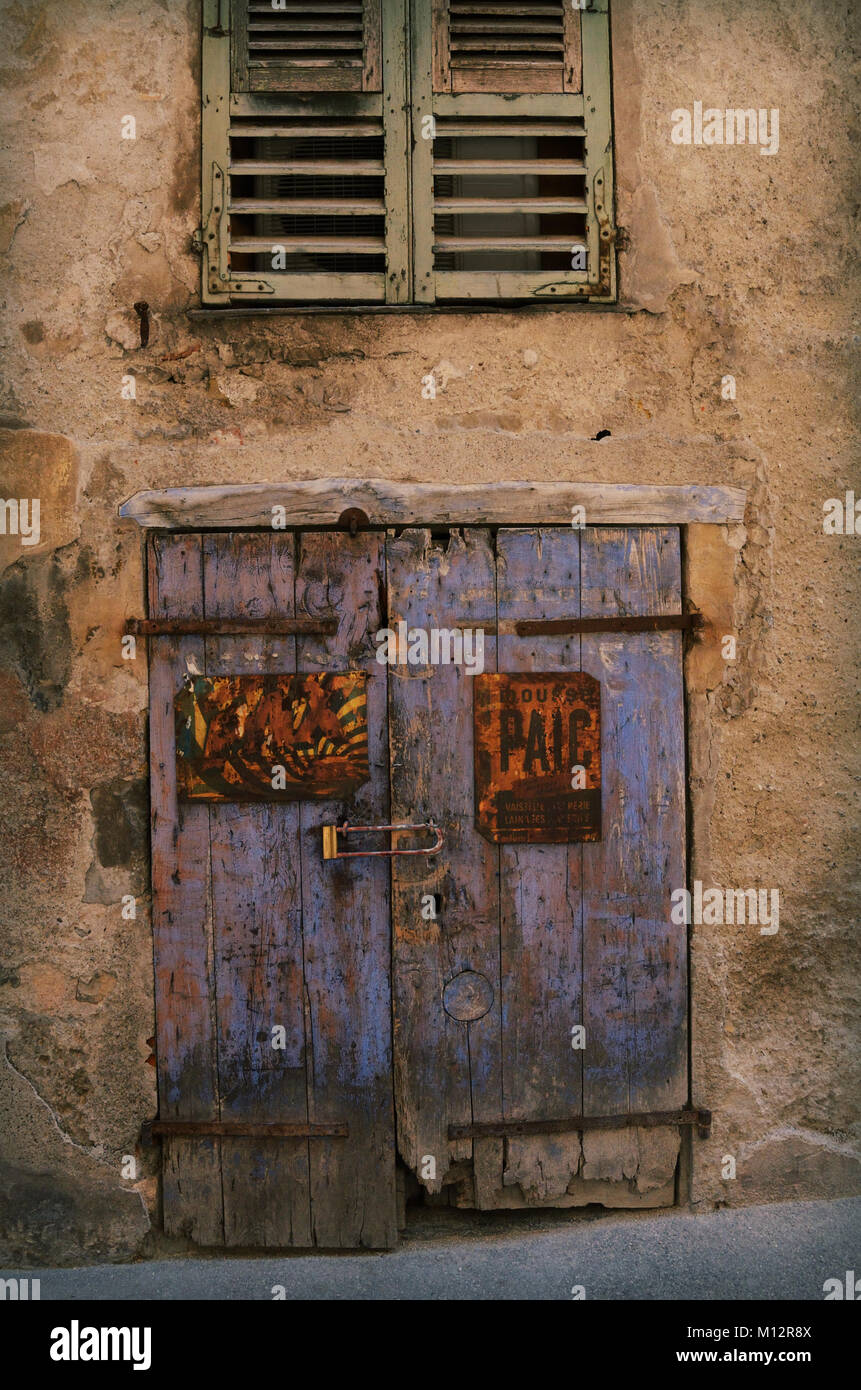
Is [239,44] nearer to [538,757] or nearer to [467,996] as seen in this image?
[538,757]

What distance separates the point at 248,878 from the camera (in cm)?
320

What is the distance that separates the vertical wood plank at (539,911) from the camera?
3.23 meters

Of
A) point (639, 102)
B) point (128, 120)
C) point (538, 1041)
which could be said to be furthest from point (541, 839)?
point (128, 120)

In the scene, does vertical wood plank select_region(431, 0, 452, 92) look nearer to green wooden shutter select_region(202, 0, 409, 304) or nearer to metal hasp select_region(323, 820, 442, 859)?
green wooden shutter select_region(202, 0, 409, 304)

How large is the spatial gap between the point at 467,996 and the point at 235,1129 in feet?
2.68

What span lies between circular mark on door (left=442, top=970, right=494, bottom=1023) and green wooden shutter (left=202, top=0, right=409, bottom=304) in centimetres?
213

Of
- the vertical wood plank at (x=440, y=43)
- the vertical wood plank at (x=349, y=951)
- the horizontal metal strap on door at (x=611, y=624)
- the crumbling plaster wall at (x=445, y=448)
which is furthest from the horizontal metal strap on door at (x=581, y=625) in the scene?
the vertical wood plank at (x=440, y=43)

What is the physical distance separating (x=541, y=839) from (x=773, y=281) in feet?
6.28

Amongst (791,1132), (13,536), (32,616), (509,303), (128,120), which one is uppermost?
(128,120)

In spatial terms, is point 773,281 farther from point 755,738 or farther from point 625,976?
point 625,976

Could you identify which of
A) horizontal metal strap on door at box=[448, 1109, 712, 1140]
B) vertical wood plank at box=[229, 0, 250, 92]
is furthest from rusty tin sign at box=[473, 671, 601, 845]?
vertical wood plank at box=[229, 0, 250, 92]

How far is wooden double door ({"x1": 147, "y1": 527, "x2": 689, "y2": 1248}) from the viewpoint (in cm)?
320

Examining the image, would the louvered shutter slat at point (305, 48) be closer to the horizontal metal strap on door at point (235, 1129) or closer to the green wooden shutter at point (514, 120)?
the green wooden shutter at point (514, 120)

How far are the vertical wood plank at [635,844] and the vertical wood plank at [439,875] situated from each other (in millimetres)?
322
